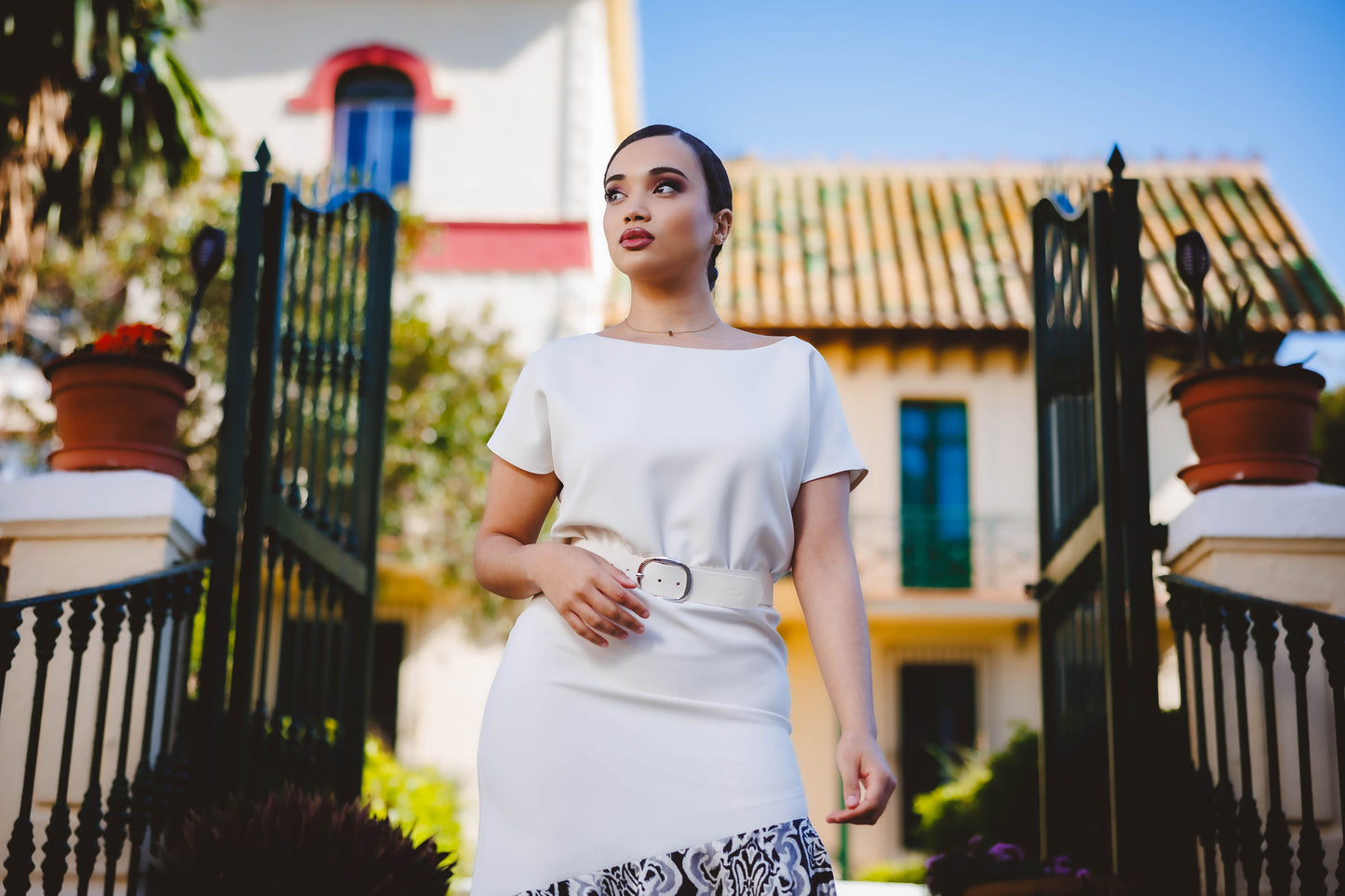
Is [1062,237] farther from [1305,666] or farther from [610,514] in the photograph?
[610,514]

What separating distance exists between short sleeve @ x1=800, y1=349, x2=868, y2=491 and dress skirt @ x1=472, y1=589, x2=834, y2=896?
9.5 inches

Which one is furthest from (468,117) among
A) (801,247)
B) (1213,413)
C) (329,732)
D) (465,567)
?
(1213,413)

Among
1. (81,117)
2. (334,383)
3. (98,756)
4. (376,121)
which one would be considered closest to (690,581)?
(98,756)

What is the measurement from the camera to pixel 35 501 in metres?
3.76

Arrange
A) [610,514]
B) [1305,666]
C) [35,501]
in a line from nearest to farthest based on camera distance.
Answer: [610,514] → [1305,666] → [35,501]

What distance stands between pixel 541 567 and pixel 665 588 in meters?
0.17

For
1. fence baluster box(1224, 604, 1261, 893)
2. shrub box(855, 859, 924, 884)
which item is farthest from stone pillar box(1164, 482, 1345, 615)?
shrub box(855, 859, 924, 884)

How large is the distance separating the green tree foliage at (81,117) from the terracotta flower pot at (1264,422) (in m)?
6.16

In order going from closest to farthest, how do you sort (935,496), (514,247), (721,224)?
(721,224), (514,247), (935,496)

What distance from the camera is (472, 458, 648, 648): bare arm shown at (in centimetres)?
155

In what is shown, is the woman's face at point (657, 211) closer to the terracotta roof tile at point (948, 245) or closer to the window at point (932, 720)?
the terracotta roof tile at point (948, 245)

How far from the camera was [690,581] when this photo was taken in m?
1.61

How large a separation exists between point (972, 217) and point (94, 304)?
1004 cm

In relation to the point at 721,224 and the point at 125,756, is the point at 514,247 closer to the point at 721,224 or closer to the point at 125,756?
the point at 125,756
